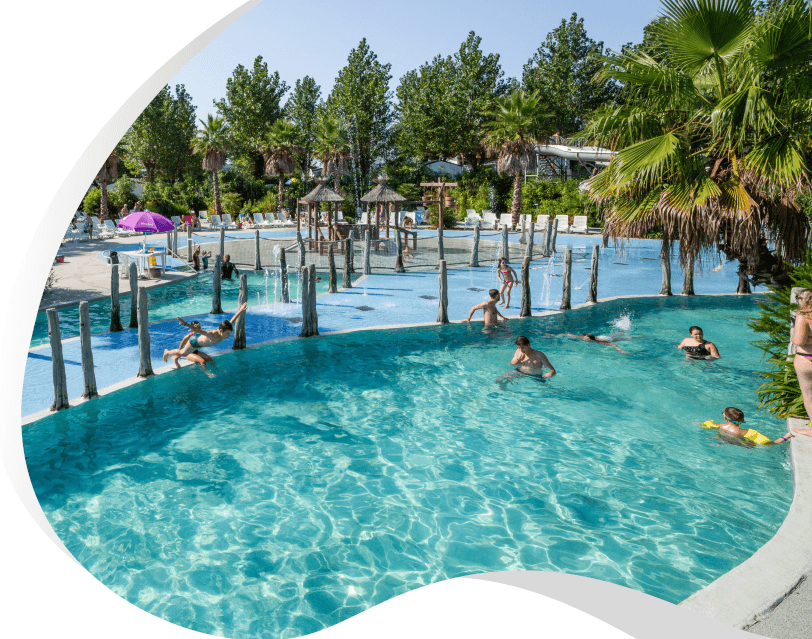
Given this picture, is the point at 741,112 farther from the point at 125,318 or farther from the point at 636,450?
the point at 125,318

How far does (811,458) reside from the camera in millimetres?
6895

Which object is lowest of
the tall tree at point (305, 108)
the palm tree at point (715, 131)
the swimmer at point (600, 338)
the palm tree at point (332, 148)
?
the swimmer at point (600, 338)

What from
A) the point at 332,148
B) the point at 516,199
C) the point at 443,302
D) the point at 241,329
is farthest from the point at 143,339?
the point at 332,148

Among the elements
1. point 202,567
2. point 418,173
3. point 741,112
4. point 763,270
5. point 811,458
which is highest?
point 418,173

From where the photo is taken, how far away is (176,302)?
1827 centimetres

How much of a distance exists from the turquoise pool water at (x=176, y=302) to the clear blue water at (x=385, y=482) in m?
5.04

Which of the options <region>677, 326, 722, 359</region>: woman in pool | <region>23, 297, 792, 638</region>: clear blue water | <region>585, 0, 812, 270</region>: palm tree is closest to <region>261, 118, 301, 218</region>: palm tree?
<region>23, 297, 792, 638</region>: clear blue water

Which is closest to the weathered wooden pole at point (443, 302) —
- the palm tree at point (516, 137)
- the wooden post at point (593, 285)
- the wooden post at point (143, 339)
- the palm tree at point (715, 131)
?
the wooden post at point (593, 285)

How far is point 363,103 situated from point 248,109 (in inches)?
536

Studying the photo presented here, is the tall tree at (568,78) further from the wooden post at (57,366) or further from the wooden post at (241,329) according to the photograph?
the wooden post at (57,366)

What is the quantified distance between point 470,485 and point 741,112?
598cm

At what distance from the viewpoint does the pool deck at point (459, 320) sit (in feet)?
15.4

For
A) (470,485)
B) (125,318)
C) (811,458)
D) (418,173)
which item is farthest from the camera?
(418,173)

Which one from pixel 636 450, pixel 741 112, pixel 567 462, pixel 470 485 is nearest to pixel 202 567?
pixel 470 485
